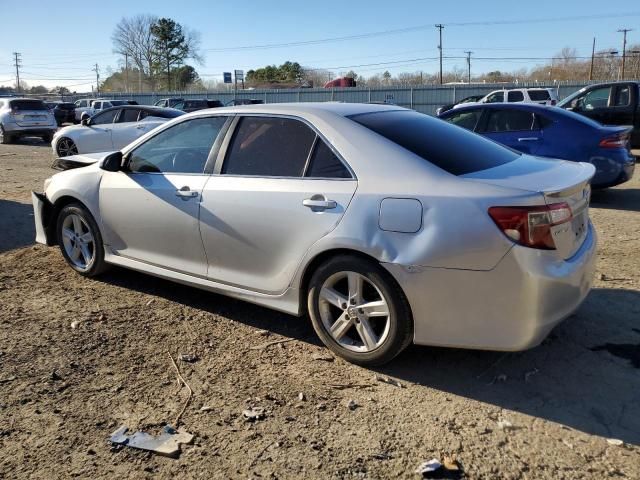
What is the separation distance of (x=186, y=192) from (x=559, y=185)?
252cm

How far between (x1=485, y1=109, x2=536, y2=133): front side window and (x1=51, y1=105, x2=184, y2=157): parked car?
7.82m

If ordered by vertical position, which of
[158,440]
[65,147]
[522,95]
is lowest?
[158,440]

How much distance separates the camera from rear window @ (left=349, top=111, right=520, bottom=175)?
3438 mm

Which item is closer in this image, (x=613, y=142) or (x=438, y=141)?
(x=438, y=141)

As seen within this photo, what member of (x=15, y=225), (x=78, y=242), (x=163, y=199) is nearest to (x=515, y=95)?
(x=15, y=225)

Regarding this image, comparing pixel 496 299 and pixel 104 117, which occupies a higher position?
pixel 104 117

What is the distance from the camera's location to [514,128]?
8641mm

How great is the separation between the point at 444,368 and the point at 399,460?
101cm

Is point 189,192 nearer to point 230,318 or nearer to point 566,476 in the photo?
point 230,318

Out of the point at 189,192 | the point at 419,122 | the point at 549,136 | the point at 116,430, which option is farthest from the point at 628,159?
the point at 116,430

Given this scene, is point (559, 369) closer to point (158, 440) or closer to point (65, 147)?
point (158, 440)

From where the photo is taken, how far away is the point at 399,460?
2.65 meters

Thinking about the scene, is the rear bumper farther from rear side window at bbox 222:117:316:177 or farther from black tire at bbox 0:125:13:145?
black tire at bbox 0:125:13:145

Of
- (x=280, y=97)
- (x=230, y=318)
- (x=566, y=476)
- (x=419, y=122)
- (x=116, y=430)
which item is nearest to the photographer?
(x=566, y=476)
